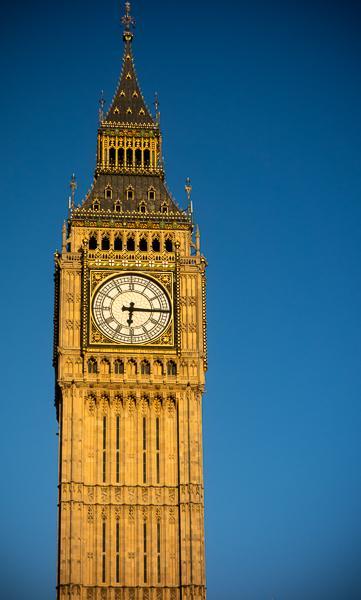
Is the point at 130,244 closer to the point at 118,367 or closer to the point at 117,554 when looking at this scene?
the point at 118,367

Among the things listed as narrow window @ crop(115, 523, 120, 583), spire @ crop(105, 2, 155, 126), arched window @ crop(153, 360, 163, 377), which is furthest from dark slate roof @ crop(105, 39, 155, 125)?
narrow window @ crop(115, 523, 120, 583)

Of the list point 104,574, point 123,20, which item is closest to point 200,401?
point 104,574

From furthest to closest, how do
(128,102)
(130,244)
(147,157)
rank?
(128,102)
(147,157)
(130,244)

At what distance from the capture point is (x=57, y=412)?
75.5 m

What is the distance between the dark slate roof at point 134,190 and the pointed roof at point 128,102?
3178 mm

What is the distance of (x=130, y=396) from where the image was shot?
7269 cm

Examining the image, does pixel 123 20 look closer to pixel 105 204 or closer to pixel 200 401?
pixel 105 204

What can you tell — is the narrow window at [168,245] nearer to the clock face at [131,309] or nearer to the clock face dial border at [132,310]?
the clock face dial border at [132,310]

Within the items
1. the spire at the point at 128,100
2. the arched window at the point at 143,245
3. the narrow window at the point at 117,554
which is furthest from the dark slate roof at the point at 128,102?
the narrow window at the point at 117,554

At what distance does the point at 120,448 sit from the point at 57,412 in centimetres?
478

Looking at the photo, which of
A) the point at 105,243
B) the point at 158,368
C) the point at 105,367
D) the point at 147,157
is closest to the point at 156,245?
the point at 105,243

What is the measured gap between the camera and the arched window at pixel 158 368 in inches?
2884

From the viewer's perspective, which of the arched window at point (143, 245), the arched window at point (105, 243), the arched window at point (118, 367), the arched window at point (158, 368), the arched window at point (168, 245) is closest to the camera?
the arched window at point (118, 367)

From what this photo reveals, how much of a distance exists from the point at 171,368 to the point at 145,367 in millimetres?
1127
